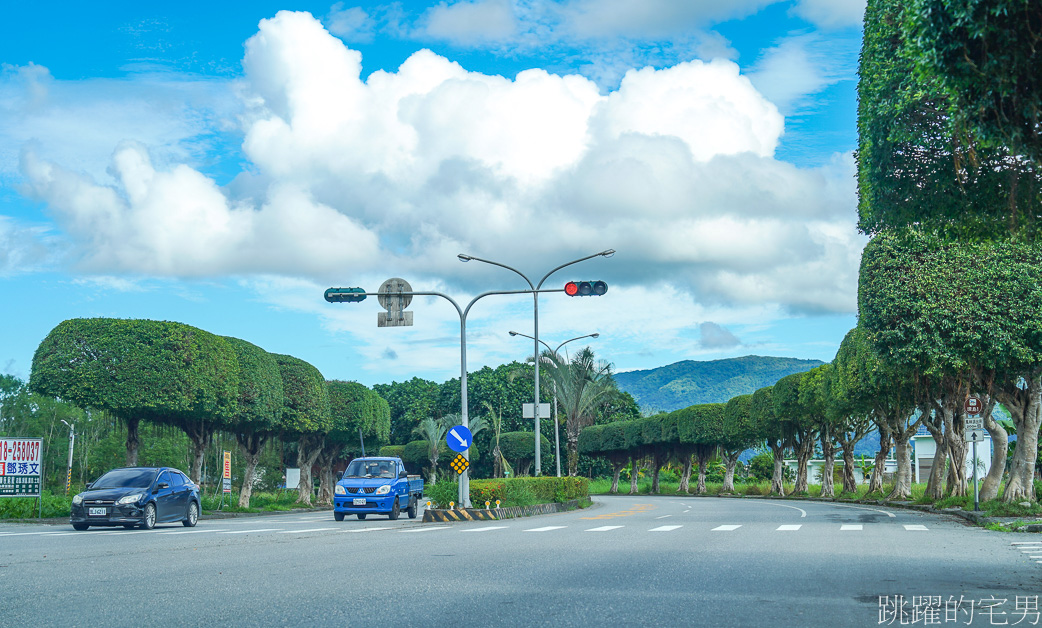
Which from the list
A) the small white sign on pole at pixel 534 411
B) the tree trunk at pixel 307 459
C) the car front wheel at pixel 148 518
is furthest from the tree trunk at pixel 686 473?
the car front wheel at pixel 148 518

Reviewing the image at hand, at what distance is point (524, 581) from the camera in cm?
965

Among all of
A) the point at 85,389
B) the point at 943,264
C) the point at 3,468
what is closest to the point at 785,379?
the point at 943,264

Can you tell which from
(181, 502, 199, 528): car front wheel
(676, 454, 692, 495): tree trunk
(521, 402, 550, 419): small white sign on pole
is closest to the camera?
(181, 502, 199, 528): car front wheel

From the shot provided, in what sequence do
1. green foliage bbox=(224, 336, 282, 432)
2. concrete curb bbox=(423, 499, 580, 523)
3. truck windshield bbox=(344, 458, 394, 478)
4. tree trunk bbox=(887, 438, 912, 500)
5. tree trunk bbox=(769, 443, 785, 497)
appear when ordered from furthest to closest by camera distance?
tree trunk bbox=(769, 443, 785, 497), tree trunk bbox=(887, 438, 912, 500), green foliage bbox=(224, 336, 282, 432), truck windshield bbox=(344, 458, 394, 478), concrete curb bbox=(423, 499, 580, 523)

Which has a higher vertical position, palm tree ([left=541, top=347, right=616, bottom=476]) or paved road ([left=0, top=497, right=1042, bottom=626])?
palm tree ([left=541, top=347, right=616, bottom=476])

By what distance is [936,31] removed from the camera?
854 centimetres

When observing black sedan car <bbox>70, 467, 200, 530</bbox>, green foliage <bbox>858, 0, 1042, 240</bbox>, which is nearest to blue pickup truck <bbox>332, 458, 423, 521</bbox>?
black sedan car <bbox>70, 467, 200, 530</bbox>

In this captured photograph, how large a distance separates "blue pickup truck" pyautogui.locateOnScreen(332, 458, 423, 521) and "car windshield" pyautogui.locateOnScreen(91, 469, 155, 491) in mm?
6169

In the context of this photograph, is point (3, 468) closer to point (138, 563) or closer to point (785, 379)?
point (138, 563)

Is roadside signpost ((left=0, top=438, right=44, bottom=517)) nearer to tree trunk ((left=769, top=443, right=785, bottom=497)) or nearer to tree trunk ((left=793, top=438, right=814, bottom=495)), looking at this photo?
tree trunk ((left=793, top=438, right=814, bottom=495))

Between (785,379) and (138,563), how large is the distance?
44.3 metres

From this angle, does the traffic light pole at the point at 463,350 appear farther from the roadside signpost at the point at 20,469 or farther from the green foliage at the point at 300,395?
the green foliage at the point at 300,395

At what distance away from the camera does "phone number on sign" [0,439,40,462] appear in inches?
987

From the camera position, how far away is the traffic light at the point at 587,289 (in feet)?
83.9
